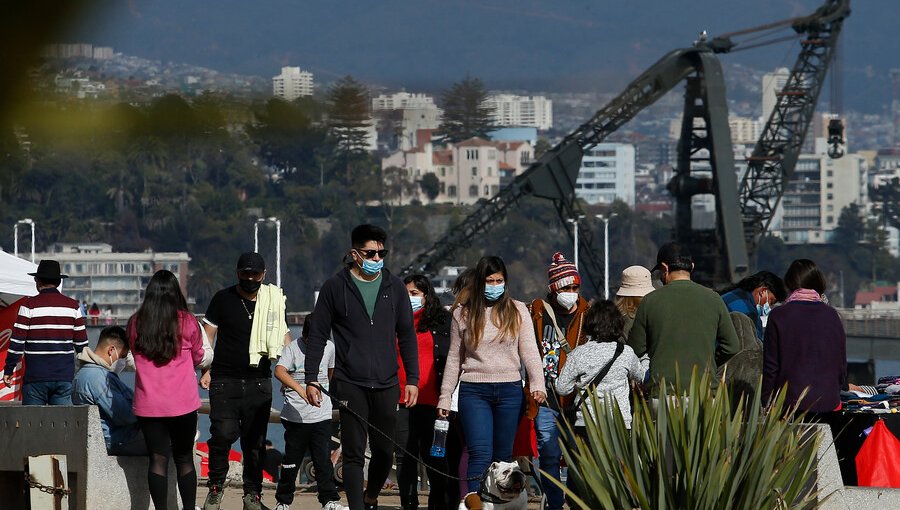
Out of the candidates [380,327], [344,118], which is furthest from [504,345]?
[344,118]

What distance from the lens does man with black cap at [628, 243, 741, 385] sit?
25.0 ft

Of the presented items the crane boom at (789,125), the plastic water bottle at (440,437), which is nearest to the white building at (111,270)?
the crane boom at (789,125)

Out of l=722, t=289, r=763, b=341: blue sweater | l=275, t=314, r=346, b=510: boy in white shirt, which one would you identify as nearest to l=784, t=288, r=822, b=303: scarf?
l=722, t=289, r=763, b=341: blue sweater

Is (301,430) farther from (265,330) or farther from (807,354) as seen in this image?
(807,354)

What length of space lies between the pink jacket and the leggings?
0.17 feet

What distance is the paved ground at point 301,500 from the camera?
9.24m

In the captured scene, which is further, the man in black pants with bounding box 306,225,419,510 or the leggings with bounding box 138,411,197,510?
the leggings with bounding box 138,411,197,510

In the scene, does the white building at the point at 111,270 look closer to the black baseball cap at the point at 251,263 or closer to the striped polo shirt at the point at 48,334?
the striped polo shirt at the point at 48,334

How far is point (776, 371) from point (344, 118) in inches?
4091

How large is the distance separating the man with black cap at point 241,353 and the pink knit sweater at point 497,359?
1.04 metres

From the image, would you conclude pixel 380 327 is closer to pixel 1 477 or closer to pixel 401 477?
pixel 401 477

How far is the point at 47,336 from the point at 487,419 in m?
3.17

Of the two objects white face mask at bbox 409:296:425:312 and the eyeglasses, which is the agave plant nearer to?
the eyeglasses

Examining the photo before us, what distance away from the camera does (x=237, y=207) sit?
131m
